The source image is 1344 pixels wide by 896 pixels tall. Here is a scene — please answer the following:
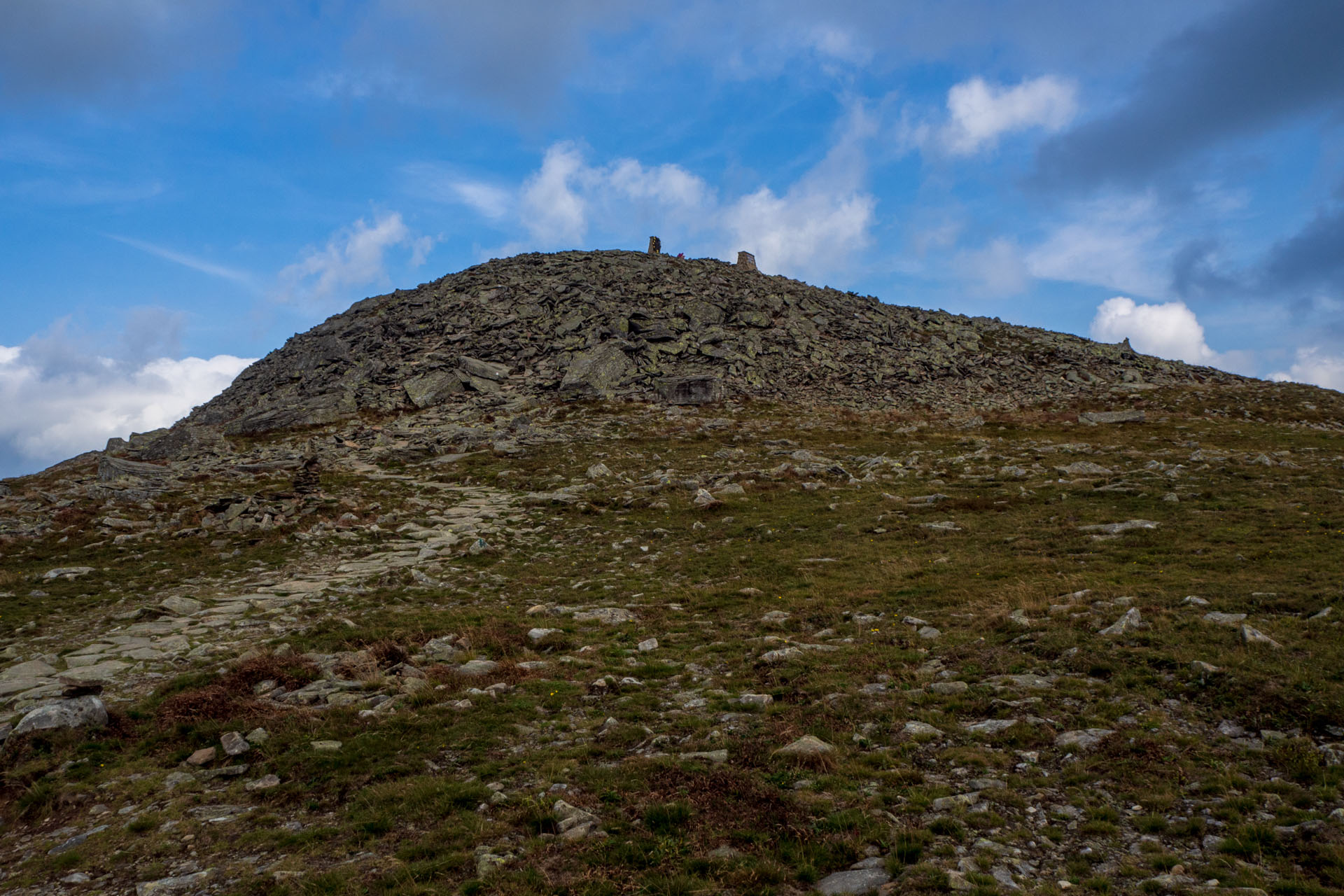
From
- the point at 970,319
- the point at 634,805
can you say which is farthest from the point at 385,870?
the point at 970,319

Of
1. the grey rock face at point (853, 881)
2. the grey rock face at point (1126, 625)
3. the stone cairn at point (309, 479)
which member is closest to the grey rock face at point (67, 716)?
the grey rock face at point (853, 881)

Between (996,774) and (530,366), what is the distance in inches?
2299

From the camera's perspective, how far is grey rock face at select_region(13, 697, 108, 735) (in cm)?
1171

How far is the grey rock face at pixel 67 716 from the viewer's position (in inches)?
461

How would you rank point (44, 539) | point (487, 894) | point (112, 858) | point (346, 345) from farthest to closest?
point (346, 345) → point (44, 539) → point (112, 858) → point (487, 894)

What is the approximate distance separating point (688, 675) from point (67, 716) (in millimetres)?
11151

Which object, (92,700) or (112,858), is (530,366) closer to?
(92,700)

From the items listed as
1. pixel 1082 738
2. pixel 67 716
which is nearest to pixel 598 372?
pixel 67 716

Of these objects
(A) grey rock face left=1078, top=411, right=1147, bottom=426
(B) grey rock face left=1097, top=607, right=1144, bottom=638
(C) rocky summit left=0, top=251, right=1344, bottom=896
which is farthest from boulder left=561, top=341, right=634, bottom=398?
(B) grey rock face left=1097, top=607, right=1144, bottom=638

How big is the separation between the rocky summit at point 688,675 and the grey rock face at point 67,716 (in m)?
0.06

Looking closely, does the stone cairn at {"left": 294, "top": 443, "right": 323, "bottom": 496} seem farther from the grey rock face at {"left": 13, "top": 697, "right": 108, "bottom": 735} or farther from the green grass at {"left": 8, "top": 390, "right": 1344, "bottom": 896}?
the grey rock face at {"left": 13, "top": 697, "right": 108, "bottom": 735}

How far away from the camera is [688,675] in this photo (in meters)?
13.8

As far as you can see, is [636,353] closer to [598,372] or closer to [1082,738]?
[598,372]

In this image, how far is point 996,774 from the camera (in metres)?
9.27
